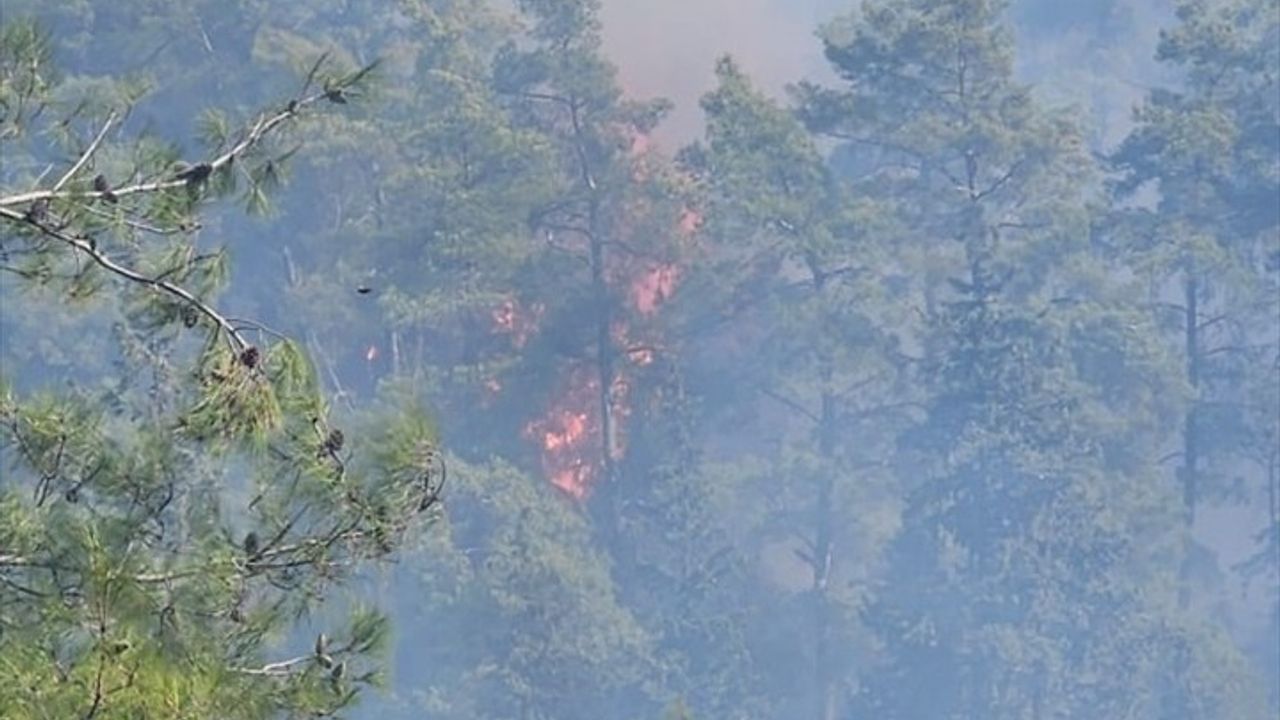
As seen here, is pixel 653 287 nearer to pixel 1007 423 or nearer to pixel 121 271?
pixel 1007 423

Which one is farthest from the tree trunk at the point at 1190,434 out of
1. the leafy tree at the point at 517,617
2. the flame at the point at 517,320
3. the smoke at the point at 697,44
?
the flame at the point at 517,320

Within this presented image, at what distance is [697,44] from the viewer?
3322 centimetres

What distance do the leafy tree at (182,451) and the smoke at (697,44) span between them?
24.2 metres

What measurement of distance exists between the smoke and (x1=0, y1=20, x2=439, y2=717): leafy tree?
2419 centimetres

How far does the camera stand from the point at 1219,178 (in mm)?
27578

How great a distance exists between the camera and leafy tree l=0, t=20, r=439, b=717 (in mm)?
4820

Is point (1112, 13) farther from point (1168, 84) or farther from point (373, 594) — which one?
point (373, 594)

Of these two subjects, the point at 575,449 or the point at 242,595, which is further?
the point at 575,449

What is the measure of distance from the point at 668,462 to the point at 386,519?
22327 mm

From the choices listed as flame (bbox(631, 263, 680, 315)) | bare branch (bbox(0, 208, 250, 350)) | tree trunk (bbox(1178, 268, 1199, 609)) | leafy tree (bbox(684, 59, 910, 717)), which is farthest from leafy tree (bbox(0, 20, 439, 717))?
tree trunk (bbox(1178, 268, 1199, 609))

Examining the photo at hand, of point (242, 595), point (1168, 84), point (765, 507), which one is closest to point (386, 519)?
point (242, 595)

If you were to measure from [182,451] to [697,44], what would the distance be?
2812 centimetres

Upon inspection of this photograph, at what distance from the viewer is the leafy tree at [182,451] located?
15.8ft

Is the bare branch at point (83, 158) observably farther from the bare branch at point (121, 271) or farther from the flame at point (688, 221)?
the flame at point (688, 221)
